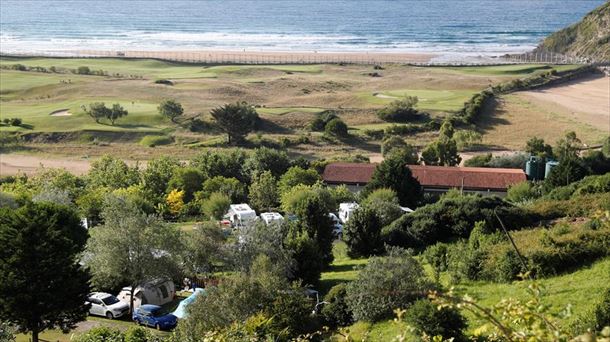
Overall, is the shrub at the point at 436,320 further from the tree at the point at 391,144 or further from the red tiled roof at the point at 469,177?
the tree at the point at 391,144

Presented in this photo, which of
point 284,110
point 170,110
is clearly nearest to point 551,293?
point 170,110

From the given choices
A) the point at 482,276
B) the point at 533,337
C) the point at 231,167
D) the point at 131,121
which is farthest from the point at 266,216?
the point at 131,121

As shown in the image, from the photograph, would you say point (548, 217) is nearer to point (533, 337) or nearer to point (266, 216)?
point (266, 216)

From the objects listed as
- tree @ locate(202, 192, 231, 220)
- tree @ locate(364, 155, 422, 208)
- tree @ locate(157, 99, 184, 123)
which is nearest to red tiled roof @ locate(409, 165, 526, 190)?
tree @ locate(364, 155, 422, 208)

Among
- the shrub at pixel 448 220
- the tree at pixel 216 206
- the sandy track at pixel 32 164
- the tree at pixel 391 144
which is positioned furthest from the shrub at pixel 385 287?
the sandy track at pixel 32 164

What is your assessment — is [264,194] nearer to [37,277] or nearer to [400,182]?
[400,182]

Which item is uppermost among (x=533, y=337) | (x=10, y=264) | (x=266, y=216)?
(x=533, y=337)

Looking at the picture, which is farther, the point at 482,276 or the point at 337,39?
the point at 337,39
